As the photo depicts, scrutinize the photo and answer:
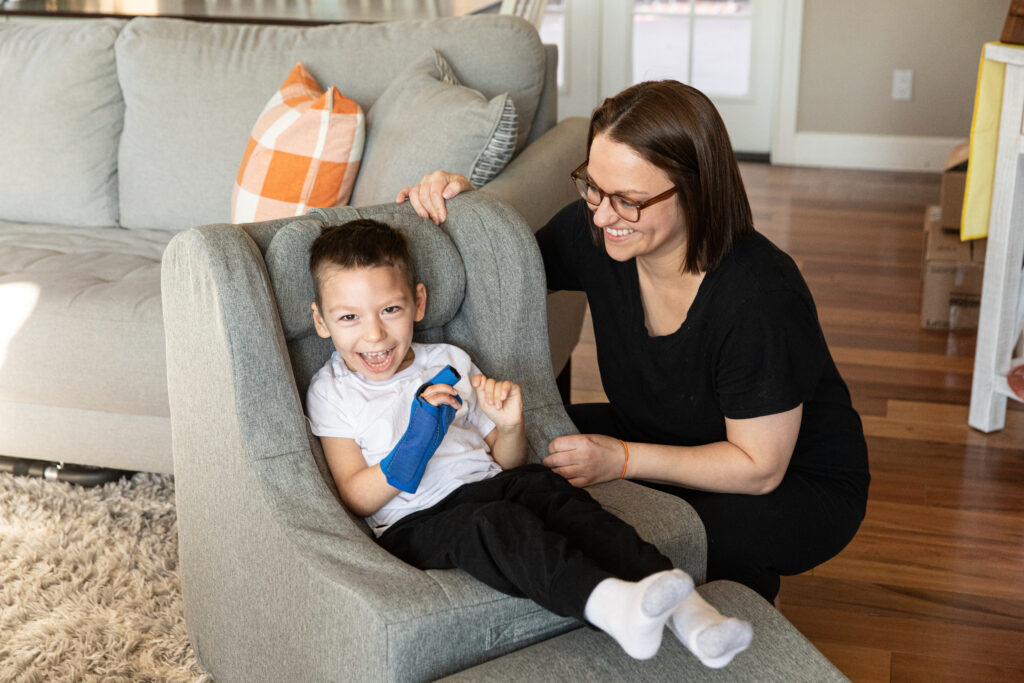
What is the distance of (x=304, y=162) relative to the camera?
2.16 meters

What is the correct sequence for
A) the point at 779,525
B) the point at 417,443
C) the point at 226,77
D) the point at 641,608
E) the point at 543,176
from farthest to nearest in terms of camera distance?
the point at 226,77, the point at 543,176, the point at 779,525, the point at 417,443, the point at 641,608

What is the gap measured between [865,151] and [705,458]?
3916 millimetres

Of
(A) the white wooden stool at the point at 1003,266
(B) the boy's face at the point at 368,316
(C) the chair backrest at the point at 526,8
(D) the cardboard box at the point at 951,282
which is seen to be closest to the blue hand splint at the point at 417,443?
(B) the boy's face at the point at 368,316

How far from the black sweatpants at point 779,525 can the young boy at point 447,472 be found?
249 mm

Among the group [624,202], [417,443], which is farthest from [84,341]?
[624,202]

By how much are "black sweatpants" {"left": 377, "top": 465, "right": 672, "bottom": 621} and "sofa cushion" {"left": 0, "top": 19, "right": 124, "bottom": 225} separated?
1.63 metres

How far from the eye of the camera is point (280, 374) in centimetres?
133

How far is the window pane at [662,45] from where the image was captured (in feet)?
16.6

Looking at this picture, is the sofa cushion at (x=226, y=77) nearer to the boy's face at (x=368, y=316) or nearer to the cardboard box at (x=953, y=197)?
the boy's face at (x=368, y=316)

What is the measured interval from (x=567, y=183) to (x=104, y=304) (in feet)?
3.31

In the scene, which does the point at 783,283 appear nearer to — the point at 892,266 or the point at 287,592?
the point at 287,592

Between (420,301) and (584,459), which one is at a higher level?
(420,301)

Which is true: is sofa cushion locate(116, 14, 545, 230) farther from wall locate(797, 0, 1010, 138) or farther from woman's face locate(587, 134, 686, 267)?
wall locate(797, 0, 1010, 138)

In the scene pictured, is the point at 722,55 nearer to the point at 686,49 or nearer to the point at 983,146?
the point at 686,49
